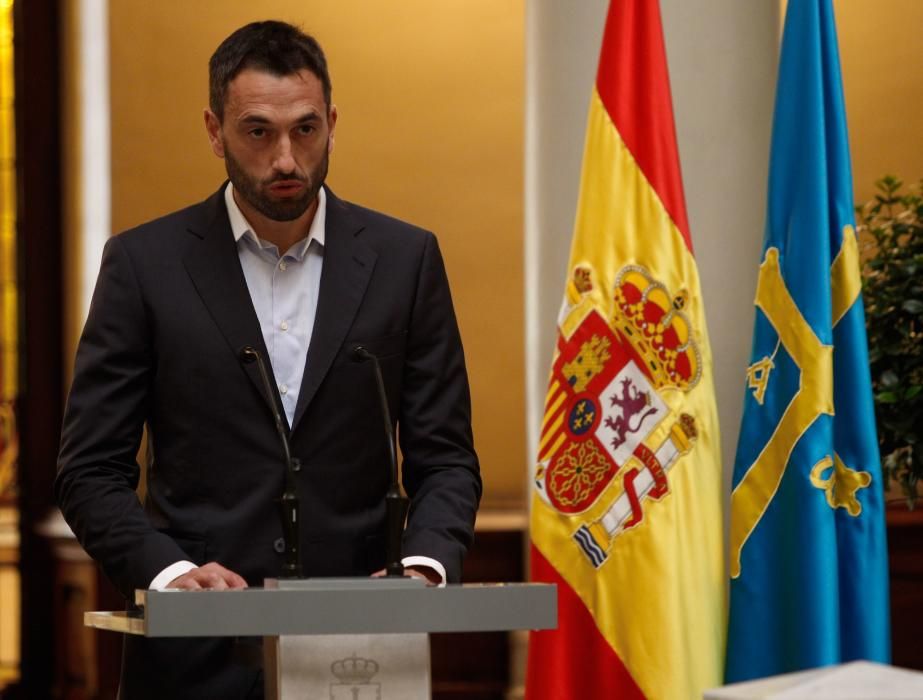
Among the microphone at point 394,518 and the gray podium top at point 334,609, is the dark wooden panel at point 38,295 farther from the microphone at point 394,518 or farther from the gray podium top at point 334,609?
the gray podium top at point 334,609

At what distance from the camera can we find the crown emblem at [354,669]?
185 centimetres

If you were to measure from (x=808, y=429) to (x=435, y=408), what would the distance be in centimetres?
127

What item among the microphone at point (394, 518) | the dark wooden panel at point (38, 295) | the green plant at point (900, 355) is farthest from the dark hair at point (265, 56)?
the dark wooden panel at point (38, 295)

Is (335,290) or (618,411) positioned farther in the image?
(618,411)

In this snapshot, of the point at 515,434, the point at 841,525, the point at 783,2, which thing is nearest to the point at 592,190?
the point at 841,525

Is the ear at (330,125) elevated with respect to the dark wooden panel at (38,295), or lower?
lower

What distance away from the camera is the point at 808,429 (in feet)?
11.5

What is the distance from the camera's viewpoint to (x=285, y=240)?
2.50 m

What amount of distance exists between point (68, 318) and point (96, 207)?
597 millimetres

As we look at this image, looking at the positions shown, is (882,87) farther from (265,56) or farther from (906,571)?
(265,56)

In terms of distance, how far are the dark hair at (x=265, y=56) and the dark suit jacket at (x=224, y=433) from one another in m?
0.24

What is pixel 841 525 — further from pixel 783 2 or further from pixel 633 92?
pixel 783 2

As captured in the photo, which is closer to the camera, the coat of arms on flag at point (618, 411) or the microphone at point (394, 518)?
the microphone at point (394, 518)

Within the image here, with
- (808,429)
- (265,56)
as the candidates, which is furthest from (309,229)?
(808,429)
